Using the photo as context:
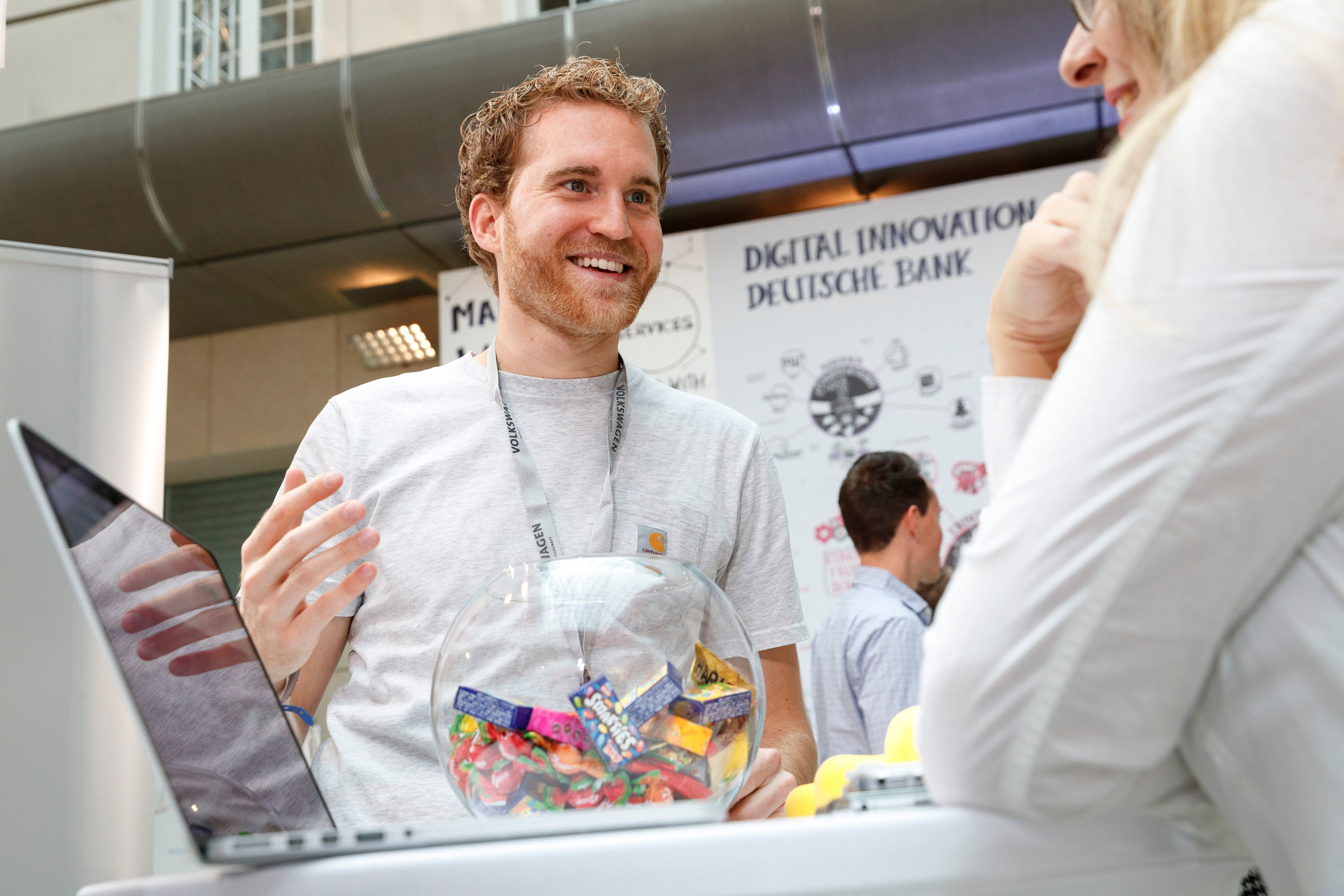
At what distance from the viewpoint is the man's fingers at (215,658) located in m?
0.66

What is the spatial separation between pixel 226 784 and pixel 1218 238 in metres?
0.63

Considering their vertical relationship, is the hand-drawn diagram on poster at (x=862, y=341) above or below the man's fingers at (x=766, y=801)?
above

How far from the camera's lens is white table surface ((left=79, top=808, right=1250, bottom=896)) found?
51 centimetres

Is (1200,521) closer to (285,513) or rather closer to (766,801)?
(766,801)

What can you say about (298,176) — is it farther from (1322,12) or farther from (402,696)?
(1322,12)

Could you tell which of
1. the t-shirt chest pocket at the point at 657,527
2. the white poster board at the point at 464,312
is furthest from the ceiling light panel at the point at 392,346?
the t-shirt chest pocket at the point at 657,527

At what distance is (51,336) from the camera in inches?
62.0

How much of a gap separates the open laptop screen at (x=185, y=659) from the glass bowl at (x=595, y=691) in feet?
0.42

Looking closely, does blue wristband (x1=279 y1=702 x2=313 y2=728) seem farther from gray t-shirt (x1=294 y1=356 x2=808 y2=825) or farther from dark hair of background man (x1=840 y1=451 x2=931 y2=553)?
dark hair of background man (x1=840 y1=451 x2=931 y2=553)

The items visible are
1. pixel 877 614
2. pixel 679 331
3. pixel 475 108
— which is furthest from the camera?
pixel 679 331

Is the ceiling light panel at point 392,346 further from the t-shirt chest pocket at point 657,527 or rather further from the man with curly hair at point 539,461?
the t-shirt chest pocket at point 657,527

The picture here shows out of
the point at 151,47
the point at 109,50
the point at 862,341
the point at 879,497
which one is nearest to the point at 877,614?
the point at 879,497

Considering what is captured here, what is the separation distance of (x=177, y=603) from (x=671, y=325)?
3696 mm

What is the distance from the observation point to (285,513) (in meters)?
0.87
